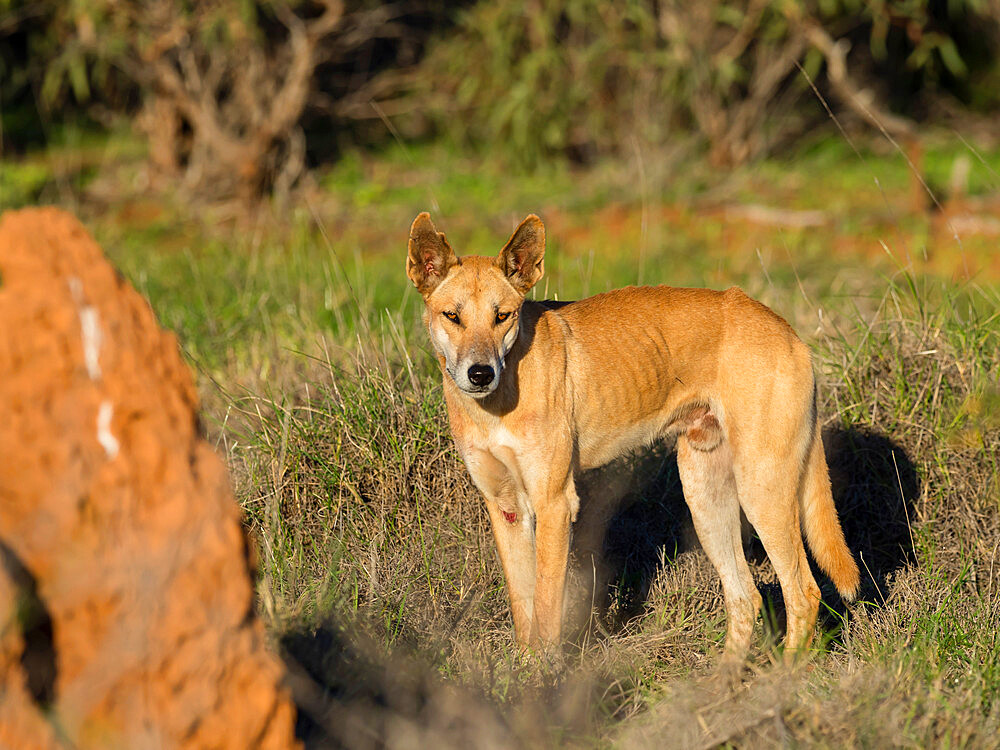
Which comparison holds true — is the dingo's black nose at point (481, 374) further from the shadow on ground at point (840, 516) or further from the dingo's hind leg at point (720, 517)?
the shadow on ground at point (840, 516)

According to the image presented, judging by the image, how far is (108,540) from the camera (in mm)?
2291

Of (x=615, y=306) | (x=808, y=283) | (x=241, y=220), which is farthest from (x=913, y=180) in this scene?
(x=615, y=306)

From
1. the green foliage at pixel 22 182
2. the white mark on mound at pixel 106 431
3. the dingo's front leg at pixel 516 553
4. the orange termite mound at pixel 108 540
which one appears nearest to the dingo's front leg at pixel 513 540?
the dingo's front leg at pixel 516 553

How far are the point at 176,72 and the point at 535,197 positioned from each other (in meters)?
3.87

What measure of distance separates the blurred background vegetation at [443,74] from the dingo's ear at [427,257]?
271 inches

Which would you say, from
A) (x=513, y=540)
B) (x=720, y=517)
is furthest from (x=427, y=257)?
(x=720, y=517)

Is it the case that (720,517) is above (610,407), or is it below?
below

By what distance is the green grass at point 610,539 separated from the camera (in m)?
2.96

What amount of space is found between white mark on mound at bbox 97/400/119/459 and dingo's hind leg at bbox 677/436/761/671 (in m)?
2.64

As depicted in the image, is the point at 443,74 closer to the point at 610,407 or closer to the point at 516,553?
the point at 610,407

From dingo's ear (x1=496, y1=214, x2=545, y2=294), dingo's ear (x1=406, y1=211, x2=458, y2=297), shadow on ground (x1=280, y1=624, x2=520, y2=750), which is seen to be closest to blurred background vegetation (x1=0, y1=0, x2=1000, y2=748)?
shadow on ground (x1=280, y1=624, x2=520, y2=750)

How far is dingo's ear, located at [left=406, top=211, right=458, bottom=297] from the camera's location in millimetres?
3871

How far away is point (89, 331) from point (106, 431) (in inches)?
9.1

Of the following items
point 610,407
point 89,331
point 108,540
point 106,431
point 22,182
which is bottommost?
point 22,182
